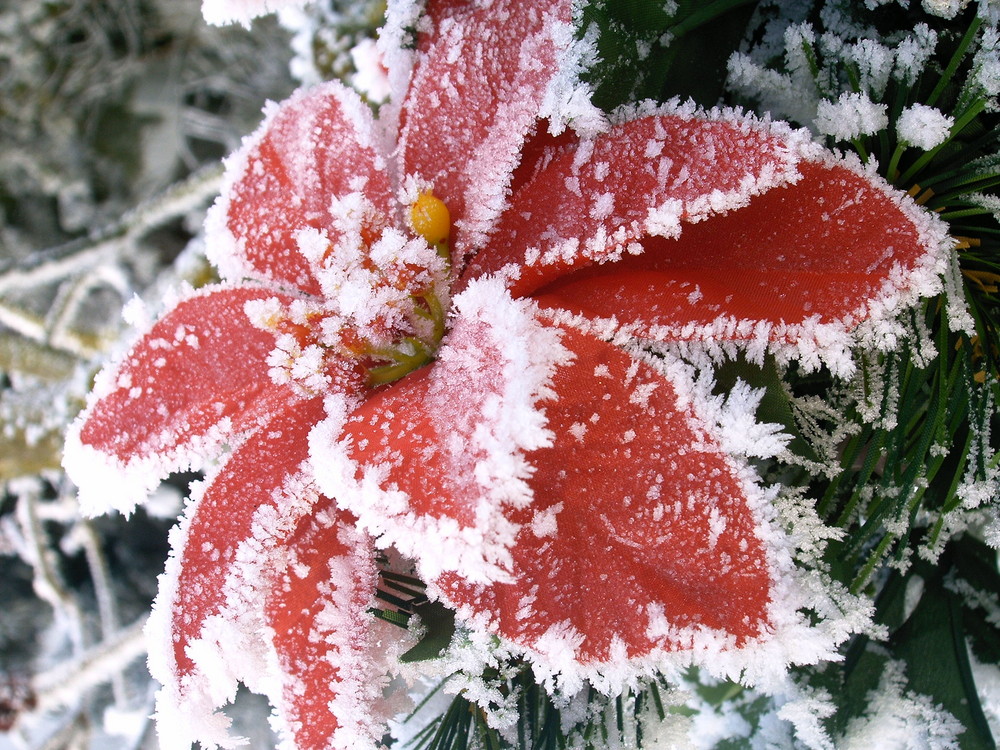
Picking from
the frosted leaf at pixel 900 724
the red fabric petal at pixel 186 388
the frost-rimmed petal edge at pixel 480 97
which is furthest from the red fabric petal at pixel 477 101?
the frosted leaf at pixel 900 724

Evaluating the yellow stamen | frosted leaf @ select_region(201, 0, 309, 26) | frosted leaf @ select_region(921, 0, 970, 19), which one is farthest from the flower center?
frosted leaf @ select_region(921, 0, 970, 19)

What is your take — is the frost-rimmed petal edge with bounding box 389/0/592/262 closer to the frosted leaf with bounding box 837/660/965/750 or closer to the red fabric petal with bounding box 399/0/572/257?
the red fabric petal with bounding box 399/0/572/257

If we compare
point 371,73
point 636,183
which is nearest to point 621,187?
point 636,183

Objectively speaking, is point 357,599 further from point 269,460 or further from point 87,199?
point 87,199

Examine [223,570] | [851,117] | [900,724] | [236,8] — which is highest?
[236,8]

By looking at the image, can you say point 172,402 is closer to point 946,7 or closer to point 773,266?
point 773,266

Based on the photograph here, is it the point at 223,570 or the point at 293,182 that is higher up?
the point at 293,182
